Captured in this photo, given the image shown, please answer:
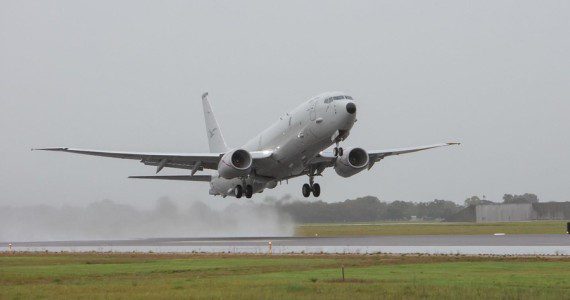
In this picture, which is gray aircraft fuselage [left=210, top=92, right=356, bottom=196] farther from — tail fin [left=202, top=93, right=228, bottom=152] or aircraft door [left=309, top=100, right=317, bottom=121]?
tail fin [left=202, top=93, right=228, bottom=152]

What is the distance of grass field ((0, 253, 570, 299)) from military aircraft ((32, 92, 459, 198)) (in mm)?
13702

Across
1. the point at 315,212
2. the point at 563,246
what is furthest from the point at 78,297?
the point at 315,212

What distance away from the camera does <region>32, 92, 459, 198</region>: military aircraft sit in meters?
52.3

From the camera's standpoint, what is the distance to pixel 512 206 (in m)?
126

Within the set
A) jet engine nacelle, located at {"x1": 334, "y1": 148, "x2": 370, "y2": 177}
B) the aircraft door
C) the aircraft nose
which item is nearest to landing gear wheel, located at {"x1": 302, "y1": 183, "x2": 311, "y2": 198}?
jet engine nacelle, located at {"x1": 334, "y1": 148, "x2": 370, "y2": 177}

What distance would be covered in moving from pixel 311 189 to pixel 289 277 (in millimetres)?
34212

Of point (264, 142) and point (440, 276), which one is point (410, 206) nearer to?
point (264, 142)

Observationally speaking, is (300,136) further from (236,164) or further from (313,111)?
(236,164)

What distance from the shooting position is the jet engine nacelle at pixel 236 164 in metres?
57.9

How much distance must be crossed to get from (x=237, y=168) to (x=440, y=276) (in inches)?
1205

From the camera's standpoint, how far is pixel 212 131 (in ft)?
268

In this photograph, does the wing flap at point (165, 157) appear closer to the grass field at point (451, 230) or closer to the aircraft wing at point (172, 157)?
the aircraft wing at point (172, 157)

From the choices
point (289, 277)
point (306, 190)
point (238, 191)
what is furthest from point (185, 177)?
point (289, 277)

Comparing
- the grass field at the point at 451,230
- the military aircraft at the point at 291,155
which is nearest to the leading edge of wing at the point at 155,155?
the military aircraft at the point at 291,155
